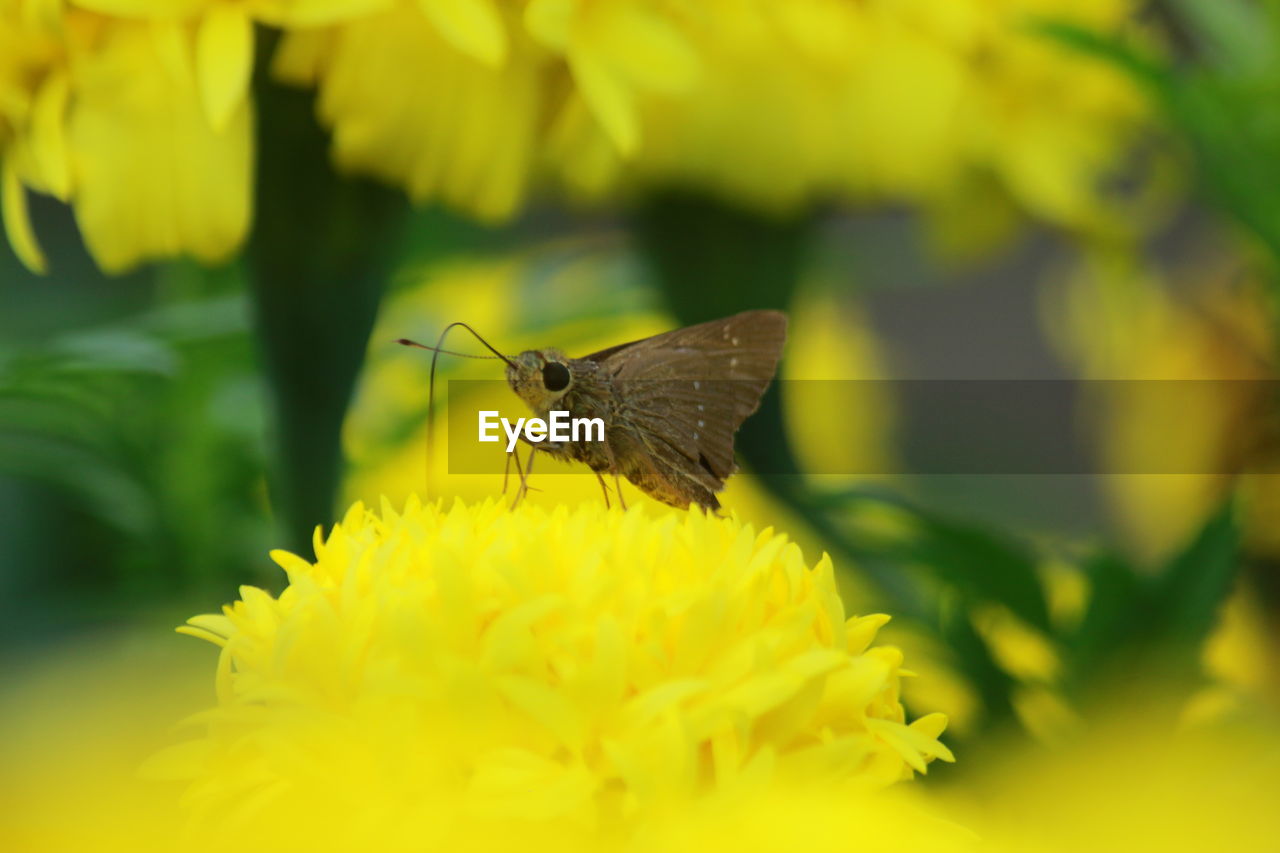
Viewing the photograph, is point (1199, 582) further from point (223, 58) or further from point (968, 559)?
point (223, 58)

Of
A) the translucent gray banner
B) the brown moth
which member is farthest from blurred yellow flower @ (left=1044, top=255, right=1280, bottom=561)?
the brown moth

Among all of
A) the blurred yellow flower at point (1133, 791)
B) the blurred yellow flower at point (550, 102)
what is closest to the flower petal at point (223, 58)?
the blurred yellow flower at point (550, 102)

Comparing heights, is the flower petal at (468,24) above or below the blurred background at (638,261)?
above

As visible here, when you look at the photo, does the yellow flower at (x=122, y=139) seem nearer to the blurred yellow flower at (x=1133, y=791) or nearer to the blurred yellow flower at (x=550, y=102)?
the blurred yellow flower at (x=550, y=102)

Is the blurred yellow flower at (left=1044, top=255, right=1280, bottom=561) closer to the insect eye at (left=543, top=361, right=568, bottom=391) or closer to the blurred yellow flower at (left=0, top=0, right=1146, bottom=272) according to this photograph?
the blurred yellow flower at (left=0, top=0, right=1146, bottom=272)

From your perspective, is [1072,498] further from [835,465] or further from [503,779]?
[503,779]

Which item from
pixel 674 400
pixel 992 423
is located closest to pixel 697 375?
pixel 674 400
